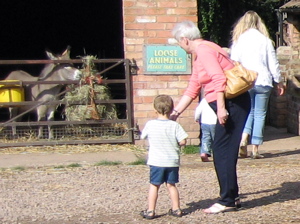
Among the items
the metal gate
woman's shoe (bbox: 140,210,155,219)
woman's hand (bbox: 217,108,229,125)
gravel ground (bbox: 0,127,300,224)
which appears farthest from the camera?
the metal gate

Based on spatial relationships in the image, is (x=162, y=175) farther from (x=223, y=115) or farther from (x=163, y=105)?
(x=223, y=115)

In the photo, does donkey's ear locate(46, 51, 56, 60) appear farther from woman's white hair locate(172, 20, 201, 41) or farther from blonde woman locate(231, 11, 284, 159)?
woman's white hair locate(172, 20, 201, 41)

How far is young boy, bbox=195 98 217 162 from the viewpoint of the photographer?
7551 millimetres

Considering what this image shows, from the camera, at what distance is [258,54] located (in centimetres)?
793

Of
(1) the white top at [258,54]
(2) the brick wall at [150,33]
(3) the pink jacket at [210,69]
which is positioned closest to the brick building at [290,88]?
(2) the brick wall at [150,33]

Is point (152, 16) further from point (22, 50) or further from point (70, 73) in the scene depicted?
point (22, 50)

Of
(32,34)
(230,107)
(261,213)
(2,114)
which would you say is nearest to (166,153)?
(230,107)

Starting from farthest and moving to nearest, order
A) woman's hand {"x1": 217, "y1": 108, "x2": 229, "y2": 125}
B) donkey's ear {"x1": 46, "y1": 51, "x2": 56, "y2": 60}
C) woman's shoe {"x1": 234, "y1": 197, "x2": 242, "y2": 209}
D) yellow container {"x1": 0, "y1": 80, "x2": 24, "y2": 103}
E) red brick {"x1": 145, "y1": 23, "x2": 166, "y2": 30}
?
donkey's ear {"x1": 46, "y1": 51, "x2": 56, "y2": 60} < yellow container {"x1": 0, "y1": 80, "x2": 24, "y2": 103} < red brick {"x1": 145, "y1": 23, "x2": 166, "y2": 30} < woman's shoe {"x1": 234, "y1": 197, "x2": 242, "y2": 209} < woman's hand {"x1": 217, "y1": 108, "x2": 229, "y2": 125}

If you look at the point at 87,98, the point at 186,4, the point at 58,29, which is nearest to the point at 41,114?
the point at 87,98

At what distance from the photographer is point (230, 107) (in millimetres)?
5637

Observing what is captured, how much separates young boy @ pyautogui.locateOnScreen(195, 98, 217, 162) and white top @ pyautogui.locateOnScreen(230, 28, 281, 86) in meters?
0.80

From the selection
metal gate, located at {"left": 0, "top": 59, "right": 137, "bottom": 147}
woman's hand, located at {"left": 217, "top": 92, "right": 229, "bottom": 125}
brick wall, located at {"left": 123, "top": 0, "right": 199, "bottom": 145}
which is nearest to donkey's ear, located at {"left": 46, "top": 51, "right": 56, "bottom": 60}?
metal gate, located at {"left": 0, "top": 59, "right": 137, "bottom": 147}

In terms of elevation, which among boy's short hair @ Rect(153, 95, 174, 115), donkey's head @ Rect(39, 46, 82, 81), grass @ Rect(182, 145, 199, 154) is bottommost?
grass @ Rect(182, 145, 199, 154)

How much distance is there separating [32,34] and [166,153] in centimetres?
1221
